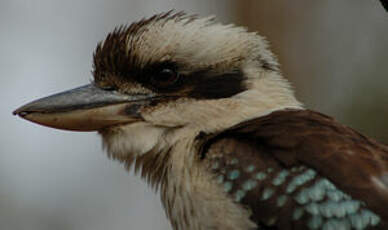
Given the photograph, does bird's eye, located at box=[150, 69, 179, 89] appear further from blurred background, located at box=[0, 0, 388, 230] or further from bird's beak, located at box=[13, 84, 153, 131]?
blurred background, located at box=[0, 0, 388, 230]

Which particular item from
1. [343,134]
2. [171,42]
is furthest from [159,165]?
[343,134]

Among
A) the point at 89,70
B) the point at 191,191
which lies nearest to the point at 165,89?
the point at 191,191

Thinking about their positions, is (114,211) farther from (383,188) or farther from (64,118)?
(383,188)

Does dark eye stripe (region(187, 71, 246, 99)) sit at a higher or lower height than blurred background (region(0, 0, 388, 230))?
higher

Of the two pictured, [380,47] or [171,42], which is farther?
[380,47]

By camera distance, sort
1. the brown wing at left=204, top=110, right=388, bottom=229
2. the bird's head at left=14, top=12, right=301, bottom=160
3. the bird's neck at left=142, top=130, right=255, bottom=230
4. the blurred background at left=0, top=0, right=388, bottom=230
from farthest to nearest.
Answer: the blurred background at left=0, top=0, right=388, bottom=230
the bird's head at left=14, top=12, right=301, bottom=160
the bird's neck at left=142, top=130, right=255, bottom=230
the brown wing at left=204, top=110, right=388, bottom=229

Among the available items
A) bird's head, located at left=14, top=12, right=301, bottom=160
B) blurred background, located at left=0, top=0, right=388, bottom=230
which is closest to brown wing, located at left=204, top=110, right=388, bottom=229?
bird's head, located at left=14, top=12, right=301, bottom=160
